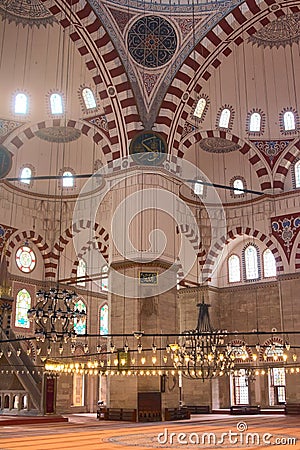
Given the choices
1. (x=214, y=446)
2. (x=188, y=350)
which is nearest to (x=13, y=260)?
(x=188, y=350)

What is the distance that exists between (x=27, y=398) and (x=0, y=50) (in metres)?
10.3

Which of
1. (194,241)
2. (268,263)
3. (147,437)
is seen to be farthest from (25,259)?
(147,437)

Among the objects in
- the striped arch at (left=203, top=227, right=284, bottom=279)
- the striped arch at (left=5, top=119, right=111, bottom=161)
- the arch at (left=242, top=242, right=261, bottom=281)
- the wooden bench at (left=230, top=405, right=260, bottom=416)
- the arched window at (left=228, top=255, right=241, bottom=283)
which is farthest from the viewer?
the arched window at (left=228, top=255, right=241, bottom=283)

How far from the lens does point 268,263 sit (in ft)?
65.4

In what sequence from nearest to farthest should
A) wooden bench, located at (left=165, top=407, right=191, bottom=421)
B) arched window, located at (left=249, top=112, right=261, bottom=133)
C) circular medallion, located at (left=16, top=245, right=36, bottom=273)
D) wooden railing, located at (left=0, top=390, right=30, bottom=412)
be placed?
wooden bench, located at (left=165, top=407, right=191, bottom=421)
wooden railing, located at (left=0, top=390, right=30, bottom=412)
arched window, located at (left=249, top=112, right=261, bottom=133)
circular medallion, located at (left=16, top=245, right=36, bottom=273)

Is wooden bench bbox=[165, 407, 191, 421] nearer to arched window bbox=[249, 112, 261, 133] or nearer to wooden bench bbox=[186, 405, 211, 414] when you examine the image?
wooden bench bbox=[186, 405, 211, 414]

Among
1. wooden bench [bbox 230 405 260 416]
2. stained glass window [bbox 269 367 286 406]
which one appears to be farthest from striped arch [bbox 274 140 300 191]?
wooden bench [bbox 230 405 260 416]

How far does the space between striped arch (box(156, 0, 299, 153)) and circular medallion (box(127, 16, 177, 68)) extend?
0.62m

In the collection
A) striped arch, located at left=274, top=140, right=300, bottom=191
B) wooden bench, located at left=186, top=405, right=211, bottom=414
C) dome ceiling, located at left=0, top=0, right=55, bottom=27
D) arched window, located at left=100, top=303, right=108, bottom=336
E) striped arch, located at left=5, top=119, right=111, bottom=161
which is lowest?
wooden bench, located at left=186, top=405, right=211, bottom=414

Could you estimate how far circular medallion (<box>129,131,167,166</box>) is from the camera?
15.2 metres

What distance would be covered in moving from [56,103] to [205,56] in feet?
17.3

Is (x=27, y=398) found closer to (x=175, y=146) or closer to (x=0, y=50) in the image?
(x=175, y=146)

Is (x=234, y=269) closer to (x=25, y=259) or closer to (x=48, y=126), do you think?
(x=25, y=259)

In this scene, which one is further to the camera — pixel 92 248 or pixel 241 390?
pixel 92 248
